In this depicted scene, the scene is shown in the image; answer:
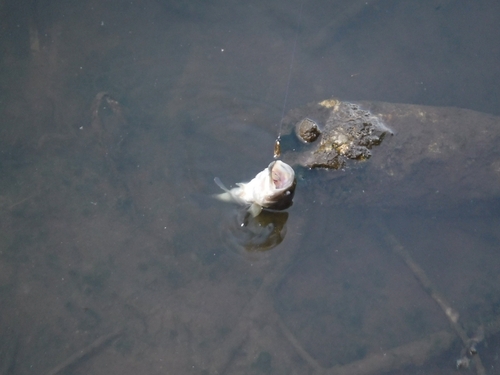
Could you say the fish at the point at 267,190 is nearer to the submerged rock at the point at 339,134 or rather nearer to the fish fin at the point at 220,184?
the fish fin at the point at 220,184

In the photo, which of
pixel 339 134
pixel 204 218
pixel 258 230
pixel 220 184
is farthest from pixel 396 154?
pixel 204 218

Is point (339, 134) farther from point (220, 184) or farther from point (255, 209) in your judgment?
point (220, 184)

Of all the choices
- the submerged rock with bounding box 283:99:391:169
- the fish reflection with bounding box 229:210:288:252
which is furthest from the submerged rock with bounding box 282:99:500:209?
the fish reflection with bounding box 229:210:288:252

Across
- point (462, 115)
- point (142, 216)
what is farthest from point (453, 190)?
point (142, 216)

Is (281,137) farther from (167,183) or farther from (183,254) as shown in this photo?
(183,254)

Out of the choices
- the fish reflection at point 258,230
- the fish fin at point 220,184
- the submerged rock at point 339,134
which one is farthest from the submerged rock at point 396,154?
the fish fin at point 220,184
